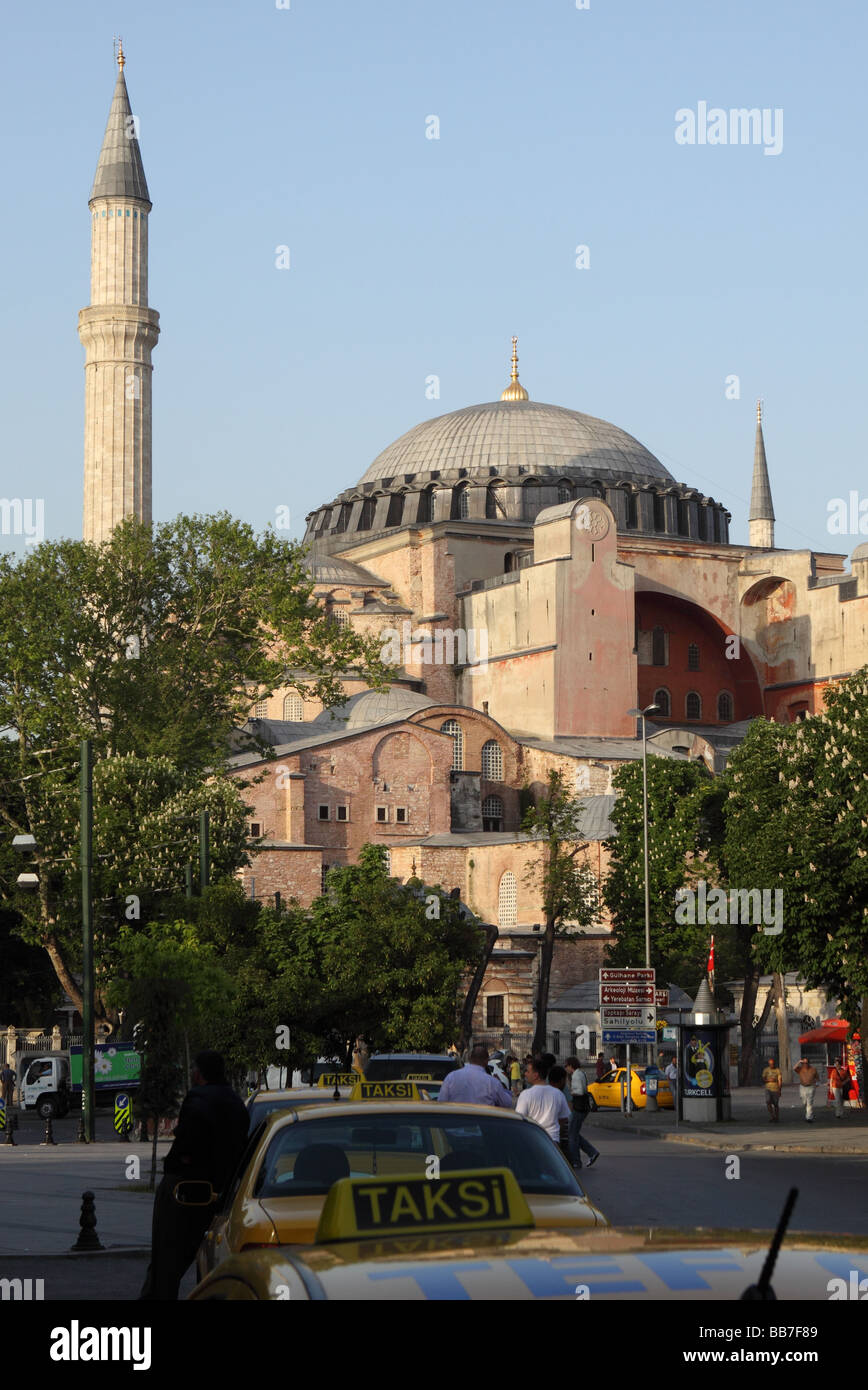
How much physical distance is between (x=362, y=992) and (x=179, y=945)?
358 cm

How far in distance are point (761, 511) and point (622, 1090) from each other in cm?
5614

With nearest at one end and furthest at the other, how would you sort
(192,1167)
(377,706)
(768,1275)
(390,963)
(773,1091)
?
(768,1275)
(192,1167)
(773,1091)
(390,963)
(377,706)

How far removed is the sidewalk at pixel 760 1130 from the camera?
2477 cm

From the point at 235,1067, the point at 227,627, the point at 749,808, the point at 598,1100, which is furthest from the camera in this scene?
the point at 227,627

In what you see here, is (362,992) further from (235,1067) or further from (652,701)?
(652,701)

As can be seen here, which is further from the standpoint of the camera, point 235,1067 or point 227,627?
point 227,627

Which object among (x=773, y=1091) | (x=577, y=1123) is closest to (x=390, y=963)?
(x=773, y=1091)

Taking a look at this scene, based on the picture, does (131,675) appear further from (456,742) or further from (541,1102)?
(541,1102)

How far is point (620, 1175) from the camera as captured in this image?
19781mm

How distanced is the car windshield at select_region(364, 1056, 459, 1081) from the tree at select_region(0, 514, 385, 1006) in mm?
22741

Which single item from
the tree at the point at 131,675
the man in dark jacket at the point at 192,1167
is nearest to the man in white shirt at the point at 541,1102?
the man in dark jacket at the point at 192,1167

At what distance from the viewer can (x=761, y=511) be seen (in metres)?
91.1
